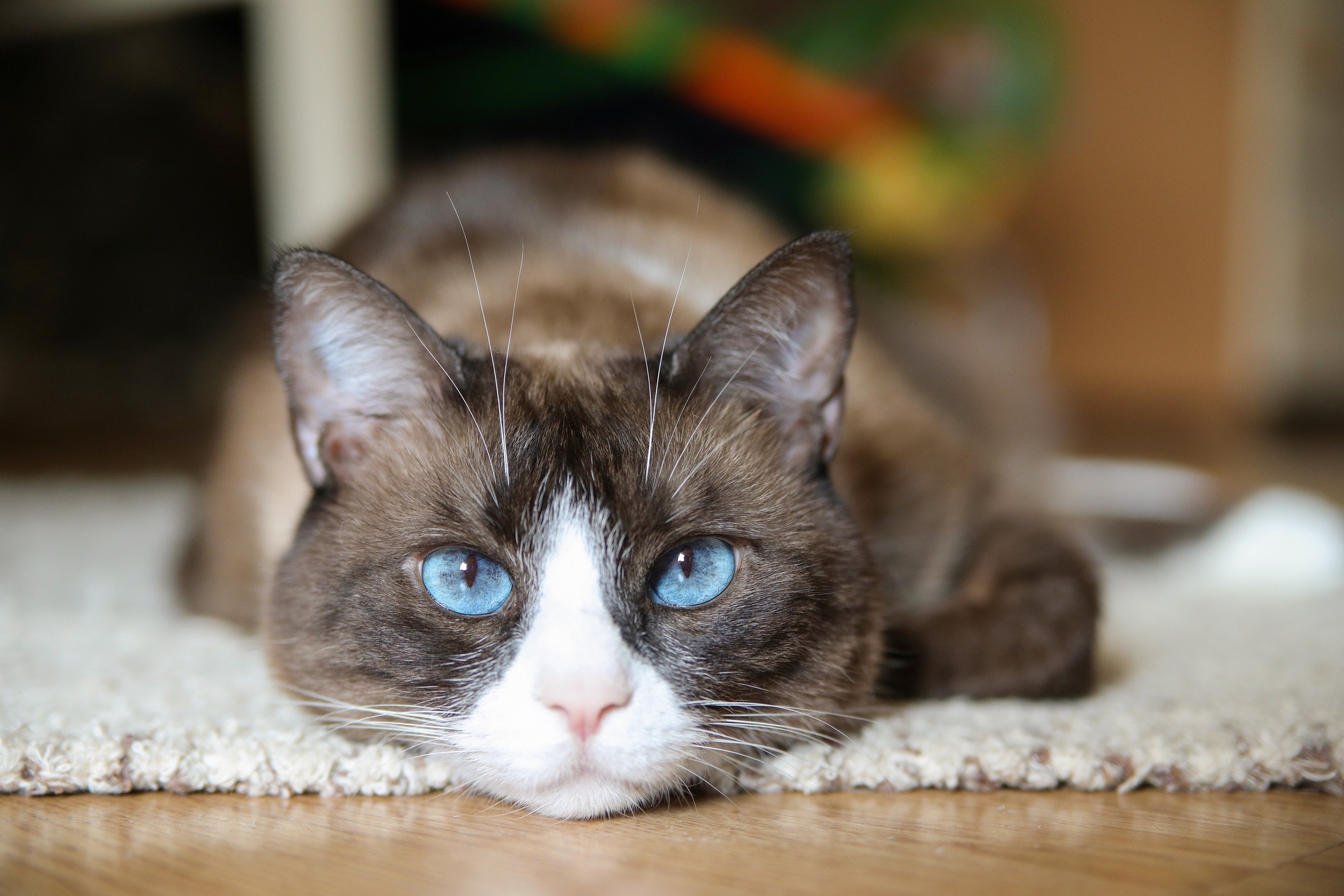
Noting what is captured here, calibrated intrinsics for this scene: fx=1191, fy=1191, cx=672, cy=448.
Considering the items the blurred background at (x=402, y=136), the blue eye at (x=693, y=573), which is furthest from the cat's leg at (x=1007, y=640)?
the blurred background at (x=402, y=136)

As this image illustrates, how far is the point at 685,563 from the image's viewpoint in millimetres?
981

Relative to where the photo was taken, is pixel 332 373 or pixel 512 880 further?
pixel 332 373

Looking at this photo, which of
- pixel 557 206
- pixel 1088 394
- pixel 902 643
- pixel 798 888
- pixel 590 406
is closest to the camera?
pixel 798 888

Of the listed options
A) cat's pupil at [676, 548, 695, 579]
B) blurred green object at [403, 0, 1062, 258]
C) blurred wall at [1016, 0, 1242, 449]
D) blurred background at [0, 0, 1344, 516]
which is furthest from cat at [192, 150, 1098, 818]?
blurred wall at [1016, 0, 1242, 449]

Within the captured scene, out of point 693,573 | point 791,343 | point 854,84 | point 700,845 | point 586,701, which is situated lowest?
point 700,845

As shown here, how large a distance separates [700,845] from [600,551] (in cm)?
24

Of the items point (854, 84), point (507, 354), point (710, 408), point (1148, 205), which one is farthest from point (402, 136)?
point (1148, 205)

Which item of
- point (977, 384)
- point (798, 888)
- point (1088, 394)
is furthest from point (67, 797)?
point (1088, 394)

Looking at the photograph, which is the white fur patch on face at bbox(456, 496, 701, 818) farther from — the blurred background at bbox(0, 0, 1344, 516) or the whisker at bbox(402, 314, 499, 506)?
the blurred background at bbox(0, 0, 1344, 516)

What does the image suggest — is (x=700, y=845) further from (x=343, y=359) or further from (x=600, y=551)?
(x=343, y=359)

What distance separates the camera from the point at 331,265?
1.02m

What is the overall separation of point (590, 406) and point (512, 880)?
0.39 meters

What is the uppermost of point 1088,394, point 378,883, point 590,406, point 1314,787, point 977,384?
point 1088,394

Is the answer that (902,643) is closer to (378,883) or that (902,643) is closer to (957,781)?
(957,781)
